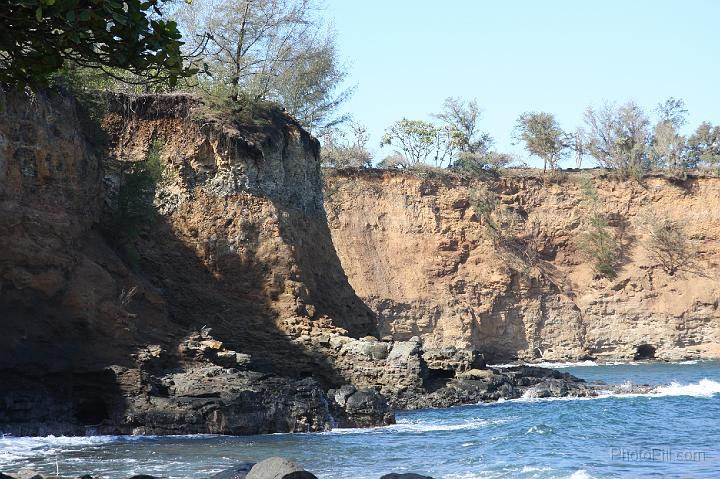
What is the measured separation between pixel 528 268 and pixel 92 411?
3135 centimetres

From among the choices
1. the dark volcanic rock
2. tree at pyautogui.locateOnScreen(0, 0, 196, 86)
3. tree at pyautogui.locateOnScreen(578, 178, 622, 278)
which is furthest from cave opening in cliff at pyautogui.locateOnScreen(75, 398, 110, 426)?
tree at pyautogui.locateOnScreen(578, 178, 622, 278)

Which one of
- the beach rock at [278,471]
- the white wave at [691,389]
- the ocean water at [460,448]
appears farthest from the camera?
the white wave at [691,389]

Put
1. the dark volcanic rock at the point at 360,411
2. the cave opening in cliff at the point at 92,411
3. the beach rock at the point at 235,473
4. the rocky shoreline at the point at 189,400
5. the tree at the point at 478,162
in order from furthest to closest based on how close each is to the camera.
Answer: the tree at the point at 478,162
the dark volcanic rock at the point at 360,411
the cave opening in cliff at the point at 92,411
the rocky shoreline at the point at 189,400
the beach rock at the point at 235,473

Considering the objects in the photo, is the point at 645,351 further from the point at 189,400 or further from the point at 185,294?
the point at 189,400

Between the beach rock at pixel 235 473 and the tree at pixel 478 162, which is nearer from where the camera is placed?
the beach rock at pixel 235 473

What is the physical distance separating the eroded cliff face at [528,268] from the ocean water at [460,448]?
21.7 m

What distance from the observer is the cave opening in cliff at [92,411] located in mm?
18234

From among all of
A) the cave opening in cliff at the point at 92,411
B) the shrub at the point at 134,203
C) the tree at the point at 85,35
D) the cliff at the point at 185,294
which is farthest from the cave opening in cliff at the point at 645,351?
the tree at the point at 85,35

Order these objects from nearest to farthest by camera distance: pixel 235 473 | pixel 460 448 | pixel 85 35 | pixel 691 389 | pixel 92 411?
pixel 85 35 < pixel 235 473 < pixel 460 448 < pixel 92 411 < pixel 691 389

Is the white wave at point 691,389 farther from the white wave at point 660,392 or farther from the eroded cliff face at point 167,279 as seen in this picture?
the eroded cliff face at point 167,279

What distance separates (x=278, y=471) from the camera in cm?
991

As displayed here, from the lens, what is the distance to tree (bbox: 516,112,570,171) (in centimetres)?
5175

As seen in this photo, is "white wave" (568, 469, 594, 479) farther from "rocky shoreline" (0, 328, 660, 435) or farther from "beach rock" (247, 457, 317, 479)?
"rocky shoreline" (0, 328, 660, 435)

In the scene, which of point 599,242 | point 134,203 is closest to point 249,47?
point 134,203
